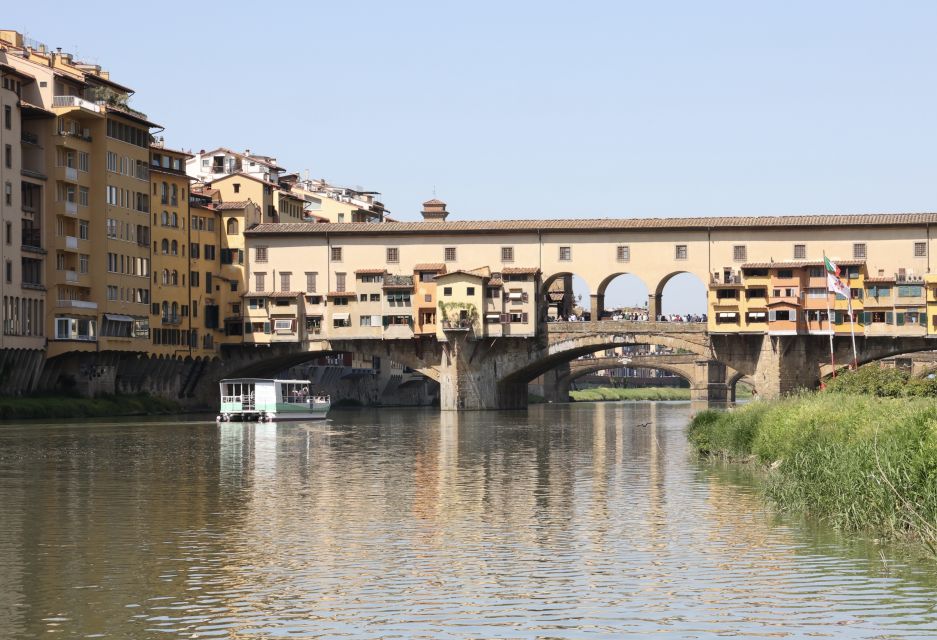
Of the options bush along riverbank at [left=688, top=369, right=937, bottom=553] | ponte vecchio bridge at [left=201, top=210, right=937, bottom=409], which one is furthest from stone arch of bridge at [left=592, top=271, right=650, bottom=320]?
bush along riverbank at [left=688, top=369, right=937, bottom=553]

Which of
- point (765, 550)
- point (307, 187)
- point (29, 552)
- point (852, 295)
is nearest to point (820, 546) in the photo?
point (765, 550)

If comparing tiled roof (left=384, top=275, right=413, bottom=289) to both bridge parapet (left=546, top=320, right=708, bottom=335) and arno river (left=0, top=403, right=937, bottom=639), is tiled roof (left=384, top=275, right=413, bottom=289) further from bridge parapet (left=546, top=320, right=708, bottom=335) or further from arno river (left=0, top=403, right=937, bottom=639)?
arno river (left=0, top=403, right=937, bottom=639)

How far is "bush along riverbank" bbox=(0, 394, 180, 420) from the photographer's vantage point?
3248 inches

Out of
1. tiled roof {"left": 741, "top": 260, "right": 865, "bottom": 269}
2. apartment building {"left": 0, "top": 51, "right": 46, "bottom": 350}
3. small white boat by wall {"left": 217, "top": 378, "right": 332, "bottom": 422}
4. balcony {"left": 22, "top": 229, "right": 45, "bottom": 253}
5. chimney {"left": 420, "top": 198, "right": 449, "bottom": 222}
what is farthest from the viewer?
chimney {"left": 420, "top": 198, "right": 449, "bottom": 222}

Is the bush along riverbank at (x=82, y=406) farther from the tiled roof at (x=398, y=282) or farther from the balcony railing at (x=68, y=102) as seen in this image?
the balcony railing at (x=68, y=102)

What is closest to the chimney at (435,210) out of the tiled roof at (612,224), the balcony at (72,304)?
the tiled roof at (612,224)

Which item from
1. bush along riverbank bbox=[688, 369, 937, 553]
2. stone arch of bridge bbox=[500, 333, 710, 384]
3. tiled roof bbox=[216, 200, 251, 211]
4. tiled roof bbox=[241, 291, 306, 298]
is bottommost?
bush along riverbank bbox=[688, 369, 937, 553]

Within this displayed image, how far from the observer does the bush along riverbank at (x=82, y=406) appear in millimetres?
82500

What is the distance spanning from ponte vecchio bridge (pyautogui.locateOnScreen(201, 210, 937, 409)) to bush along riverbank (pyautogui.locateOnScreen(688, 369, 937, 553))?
59.5m

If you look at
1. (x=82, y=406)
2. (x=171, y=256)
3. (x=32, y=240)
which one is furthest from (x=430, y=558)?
(x=171, y=256)

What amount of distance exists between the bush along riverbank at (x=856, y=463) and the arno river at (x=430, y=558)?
2.13 ft

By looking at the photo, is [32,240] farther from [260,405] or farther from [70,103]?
[260,405]

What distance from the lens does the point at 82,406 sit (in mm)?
89375

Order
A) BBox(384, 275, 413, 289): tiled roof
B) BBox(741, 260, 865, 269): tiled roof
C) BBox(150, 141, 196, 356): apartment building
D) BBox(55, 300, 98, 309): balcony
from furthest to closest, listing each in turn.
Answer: BBox(384, 275, 413, 289): tiled roof < BBox(150, 141, 196, 356): apartment building < BBox(741, 260, 865, 269): tiled roof < BBox(55, 300, 98, 309): balcony
